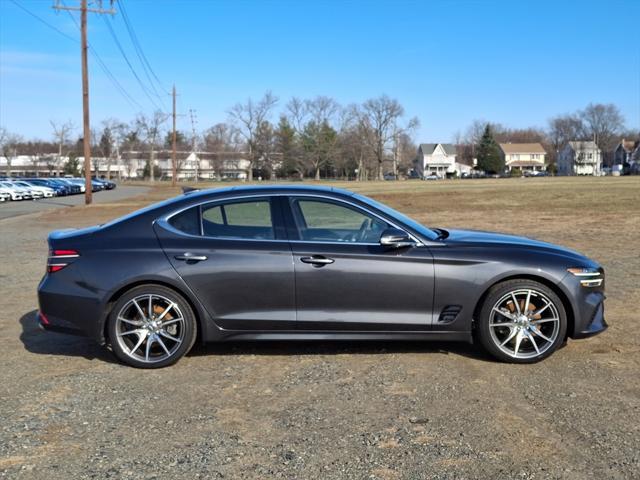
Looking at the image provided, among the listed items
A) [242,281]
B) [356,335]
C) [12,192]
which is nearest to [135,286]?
[242,281]

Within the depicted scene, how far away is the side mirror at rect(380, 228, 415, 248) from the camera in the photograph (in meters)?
4.83

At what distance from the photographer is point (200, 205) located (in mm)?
5164

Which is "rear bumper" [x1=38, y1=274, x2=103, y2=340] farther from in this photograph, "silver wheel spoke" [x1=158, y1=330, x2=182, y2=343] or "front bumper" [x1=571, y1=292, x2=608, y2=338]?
"front bumper" [x1=571, y1=292, x2=608, y2=338]

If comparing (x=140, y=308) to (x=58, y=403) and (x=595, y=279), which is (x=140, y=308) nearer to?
(x=58, y=403)

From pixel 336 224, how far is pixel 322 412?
180 cm

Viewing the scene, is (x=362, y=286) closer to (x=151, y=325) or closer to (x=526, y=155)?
(x=151, y=325)

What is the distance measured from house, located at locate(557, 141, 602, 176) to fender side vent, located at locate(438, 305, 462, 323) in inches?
5406

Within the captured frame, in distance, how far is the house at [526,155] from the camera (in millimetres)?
146625

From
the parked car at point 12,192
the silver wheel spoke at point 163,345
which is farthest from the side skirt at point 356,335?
the parked car at point 12,192

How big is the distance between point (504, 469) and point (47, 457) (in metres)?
2.62

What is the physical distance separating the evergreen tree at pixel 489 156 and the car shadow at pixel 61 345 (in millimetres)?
118589

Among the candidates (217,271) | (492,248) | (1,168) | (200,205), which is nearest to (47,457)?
(217,271)

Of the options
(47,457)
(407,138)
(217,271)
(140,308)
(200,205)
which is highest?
(407,138)

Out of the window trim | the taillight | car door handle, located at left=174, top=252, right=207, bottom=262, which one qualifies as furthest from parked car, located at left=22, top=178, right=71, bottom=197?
the window trim
